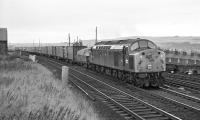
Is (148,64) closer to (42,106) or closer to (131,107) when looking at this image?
(131,107)

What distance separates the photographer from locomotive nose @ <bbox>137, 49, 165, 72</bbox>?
20719 mm

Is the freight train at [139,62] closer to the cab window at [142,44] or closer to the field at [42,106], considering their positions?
the cab window at [142,44]

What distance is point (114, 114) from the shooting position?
1323 centimetres

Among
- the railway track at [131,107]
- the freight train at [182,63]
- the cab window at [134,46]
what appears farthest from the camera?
the freight train at [182,63]

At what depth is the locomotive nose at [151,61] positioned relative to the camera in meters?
20.7

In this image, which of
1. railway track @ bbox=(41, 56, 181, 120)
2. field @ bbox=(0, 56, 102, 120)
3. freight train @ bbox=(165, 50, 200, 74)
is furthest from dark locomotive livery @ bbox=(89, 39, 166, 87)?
freight train @ bbox=(165, 50, 200, 74)

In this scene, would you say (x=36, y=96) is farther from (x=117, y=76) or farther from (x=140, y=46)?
(x=117, y=76)

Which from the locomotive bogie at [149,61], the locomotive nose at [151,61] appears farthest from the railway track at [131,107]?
the locomotive nose at [151,61]

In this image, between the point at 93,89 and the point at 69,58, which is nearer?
the point at 93,89

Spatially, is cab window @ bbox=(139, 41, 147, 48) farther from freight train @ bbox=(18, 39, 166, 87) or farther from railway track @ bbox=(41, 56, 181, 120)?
railway track @ bbox=(41, 56, 181, 120)

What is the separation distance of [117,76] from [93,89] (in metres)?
5.41

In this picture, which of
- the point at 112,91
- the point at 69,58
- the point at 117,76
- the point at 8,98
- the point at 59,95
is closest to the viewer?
the point at 8,98

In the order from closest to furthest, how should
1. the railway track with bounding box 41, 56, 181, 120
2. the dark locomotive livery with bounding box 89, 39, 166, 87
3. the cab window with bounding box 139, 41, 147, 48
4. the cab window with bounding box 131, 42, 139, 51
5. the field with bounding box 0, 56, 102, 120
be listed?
the field with bounding box 0, 56, 102, 120 → the railway track with bounding box 41, 56, 181, 120 → the dark locomotive livery with bounding box 89, 39, 166, 87 → the cab window with bounding box 131, 42, 139, 51 → the cab window with bounding box 139, 41, 147, 48

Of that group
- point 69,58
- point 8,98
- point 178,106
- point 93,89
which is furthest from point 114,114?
point 69,58
